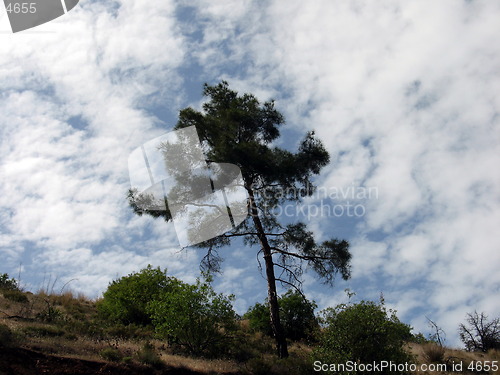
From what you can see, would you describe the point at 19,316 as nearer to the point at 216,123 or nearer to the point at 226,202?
the point at 226,202

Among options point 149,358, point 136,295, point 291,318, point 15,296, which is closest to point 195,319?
point 149,358

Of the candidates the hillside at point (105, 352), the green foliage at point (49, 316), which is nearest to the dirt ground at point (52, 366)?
the hillside at point (105, 352)

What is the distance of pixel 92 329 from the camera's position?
16.1m

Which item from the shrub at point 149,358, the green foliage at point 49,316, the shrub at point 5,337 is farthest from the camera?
the green foliage at point 49,316

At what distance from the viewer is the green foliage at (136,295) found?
1816cm

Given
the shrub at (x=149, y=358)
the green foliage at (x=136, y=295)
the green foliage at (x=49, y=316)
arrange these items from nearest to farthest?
the shrub at (x=149, y=358), the green foliage at (x=49, y=316), the green foliage at (x=136, y=295)

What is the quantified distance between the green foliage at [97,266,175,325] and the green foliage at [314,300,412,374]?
7628 mm

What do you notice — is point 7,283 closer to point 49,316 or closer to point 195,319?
point 49,316

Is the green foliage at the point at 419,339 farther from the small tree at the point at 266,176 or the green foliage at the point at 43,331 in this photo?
the green foliage at the point at 43,331

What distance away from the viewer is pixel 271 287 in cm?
1684

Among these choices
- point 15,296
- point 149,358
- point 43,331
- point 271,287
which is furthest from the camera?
point 15,296

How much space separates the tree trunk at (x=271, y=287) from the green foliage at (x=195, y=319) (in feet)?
6.11

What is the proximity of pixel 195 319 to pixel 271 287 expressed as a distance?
353 cm

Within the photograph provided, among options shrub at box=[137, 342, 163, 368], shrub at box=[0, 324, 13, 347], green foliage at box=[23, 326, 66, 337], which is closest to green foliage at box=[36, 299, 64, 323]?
green foliage at box=[23, 326, 66, 337]
